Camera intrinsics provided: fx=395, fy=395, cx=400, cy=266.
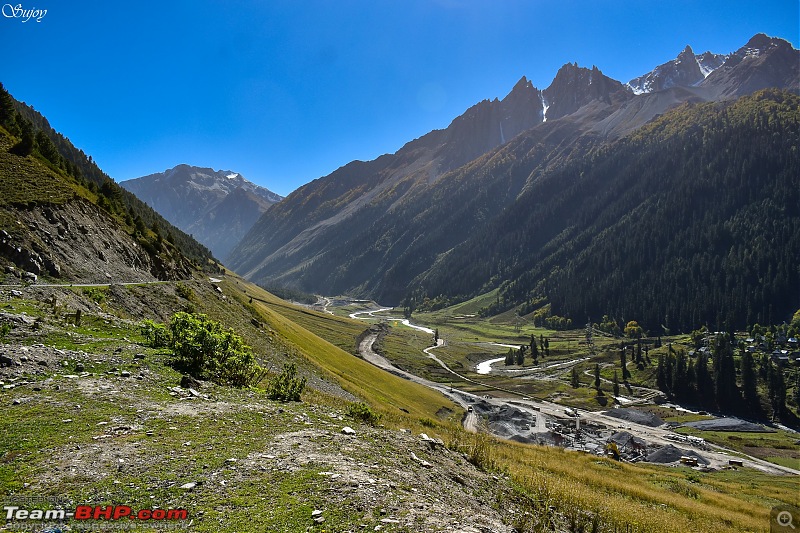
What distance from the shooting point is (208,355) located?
2195cm

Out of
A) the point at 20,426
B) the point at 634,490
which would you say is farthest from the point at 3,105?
the point at 634,490

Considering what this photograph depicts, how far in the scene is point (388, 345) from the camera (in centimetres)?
18562

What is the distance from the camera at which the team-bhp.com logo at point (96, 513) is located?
7.70 m

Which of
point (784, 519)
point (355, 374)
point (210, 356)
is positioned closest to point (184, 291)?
point (210, 356)

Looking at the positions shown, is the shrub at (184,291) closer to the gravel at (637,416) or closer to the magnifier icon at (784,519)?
the magnifier icon at (784,519)

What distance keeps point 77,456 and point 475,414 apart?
11470 centimetres

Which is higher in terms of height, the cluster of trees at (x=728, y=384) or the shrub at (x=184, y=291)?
the shrub at (x=184, y=291)

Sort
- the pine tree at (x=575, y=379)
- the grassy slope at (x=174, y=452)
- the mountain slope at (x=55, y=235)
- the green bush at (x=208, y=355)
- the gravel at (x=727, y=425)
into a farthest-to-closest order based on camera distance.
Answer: the pine tree at (x=575, y=379) → the gravel at (x=727, y=425) → the mountain slope at (x=55, y=235) → the green bush at (x=208, y=355) → the grassy slope at (x=174, y=452)

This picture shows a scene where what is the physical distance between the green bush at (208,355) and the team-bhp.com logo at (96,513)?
12860 millimetres

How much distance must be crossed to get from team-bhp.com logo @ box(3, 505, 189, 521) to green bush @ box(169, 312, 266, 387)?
42.2ft

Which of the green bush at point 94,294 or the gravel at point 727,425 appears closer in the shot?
the green bush at point 94,294

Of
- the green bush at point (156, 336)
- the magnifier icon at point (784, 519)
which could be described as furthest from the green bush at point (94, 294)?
the magnifier icon at point (784, 519)

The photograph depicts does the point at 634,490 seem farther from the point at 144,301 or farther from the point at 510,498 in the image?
the point at 144,301

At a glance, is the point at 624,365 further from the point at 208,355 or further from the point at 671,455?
the point at 208,355
